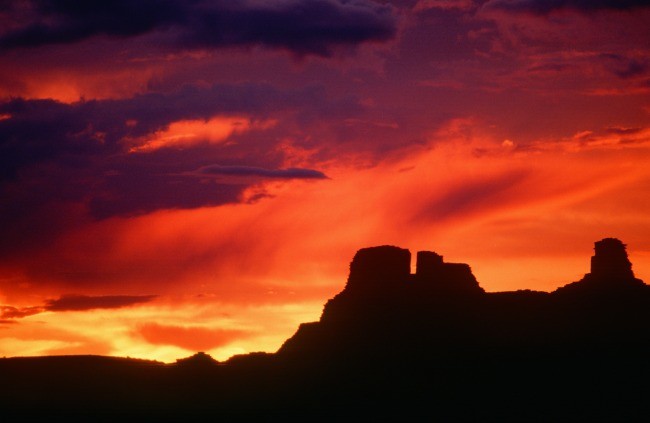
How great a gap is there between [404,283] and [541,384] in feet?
119

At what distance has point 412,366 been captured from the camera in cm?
14825

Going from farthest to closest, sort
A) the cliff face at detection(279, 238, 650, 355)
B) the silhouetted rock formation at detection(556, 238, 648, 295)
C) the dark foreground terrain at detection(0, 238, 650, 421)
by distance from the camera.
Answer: the silhouetted rock formation at detection(556, 238, 648, 295), the cliff face at detection(279, 238, 650, 355), the dark foreground terrain at detection(0, 238, 650, 421)

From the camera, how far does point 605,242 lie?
169375mm

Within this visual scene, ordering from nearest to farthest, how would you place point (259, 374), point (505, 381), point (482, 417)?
point (482, 417) < point (505, 381) < point (259, 374)

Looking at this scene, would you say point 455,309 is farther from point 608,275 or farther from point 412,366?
point 608,275

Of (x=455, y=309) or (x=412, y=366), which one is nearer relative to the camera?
(x=412, y=366)

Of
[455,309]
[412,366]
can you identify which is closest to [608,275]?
[455,309]

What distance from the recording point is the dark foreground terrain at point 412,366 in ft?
437

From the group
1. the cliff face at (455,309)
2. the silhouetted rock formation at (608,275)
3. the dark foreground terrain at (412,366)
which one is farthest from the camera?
the silhouetted rock formation at (608,275)

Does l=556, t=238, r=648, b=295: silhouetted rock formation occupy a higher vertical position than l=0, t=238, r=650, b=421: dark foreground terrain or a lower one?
higher

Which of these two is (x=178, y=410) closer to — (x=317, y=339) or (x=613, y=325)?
(x=317, y=339)

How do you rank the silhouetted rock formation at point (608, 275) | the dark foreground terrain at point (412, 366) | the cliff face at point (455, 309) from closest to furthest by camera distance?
the dark foreground terrain at point (412, 366), the cliff face at point (455, 309), the silhouetted rock formation at point (608, 275)

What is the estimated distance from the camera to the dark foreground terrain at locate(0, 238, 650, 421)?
437ft

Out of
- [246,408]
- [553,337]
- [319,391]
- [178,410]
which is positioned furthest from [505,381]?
[178,410]
